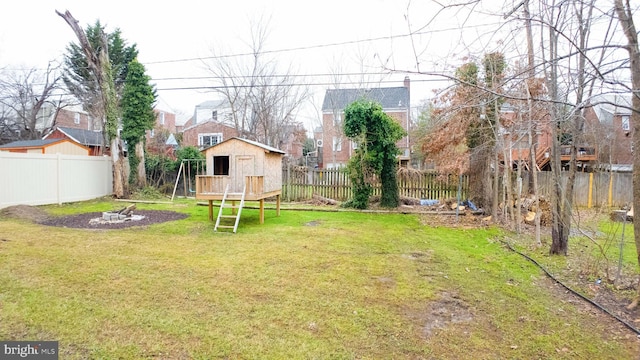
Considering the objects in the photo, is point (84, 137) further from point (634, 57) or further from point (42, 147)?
point (634, 57)

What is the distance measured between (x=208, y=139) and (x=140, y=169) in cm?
1108

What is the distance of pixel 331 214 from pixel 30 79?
23.8m

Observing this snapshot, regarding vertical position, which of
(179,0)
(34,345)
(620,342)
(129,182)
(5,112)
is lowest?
(620,342)

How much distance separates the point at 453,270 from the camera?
4984 mm

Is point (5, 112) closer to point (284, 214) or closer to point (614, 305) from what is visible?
point (284, 214)

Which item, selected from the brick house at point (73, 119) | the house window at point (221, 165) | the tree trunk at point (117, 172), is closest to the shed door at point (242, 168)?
the house window at point (221, 165)

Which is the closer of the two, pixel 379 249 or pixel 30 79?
pixel 379 249

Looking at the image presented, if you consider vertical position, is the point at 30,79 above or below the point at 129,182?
above

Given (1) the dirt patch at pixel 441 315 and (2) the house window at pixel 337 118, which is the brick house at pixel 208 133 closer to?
(2) the house window at pixel 337 118

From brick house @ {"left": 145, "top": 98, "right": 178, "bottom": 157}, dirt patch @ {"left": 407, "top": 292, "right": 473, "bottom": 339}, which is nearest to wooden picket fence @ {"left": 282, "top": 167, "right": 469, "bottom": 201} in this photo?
brick house @ {"left": 145, "top": 98, "right": 178, "bottom": 157}

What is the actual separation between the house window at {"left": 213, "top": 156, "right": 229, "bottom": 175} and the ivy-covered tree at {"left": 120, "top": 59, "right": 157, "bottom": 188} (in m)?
7.58

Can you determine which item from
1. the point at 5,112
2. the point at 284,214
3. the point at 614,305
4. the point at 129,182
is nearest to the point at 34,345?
the point at 614,305

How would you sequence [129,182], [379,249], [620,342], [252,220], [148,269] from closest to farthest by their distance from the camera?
[620,342] → [148,269] → [379,249] → [252,220] → [129,182]

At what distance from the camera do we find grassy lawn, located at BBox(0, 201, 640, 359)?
2729 mm
